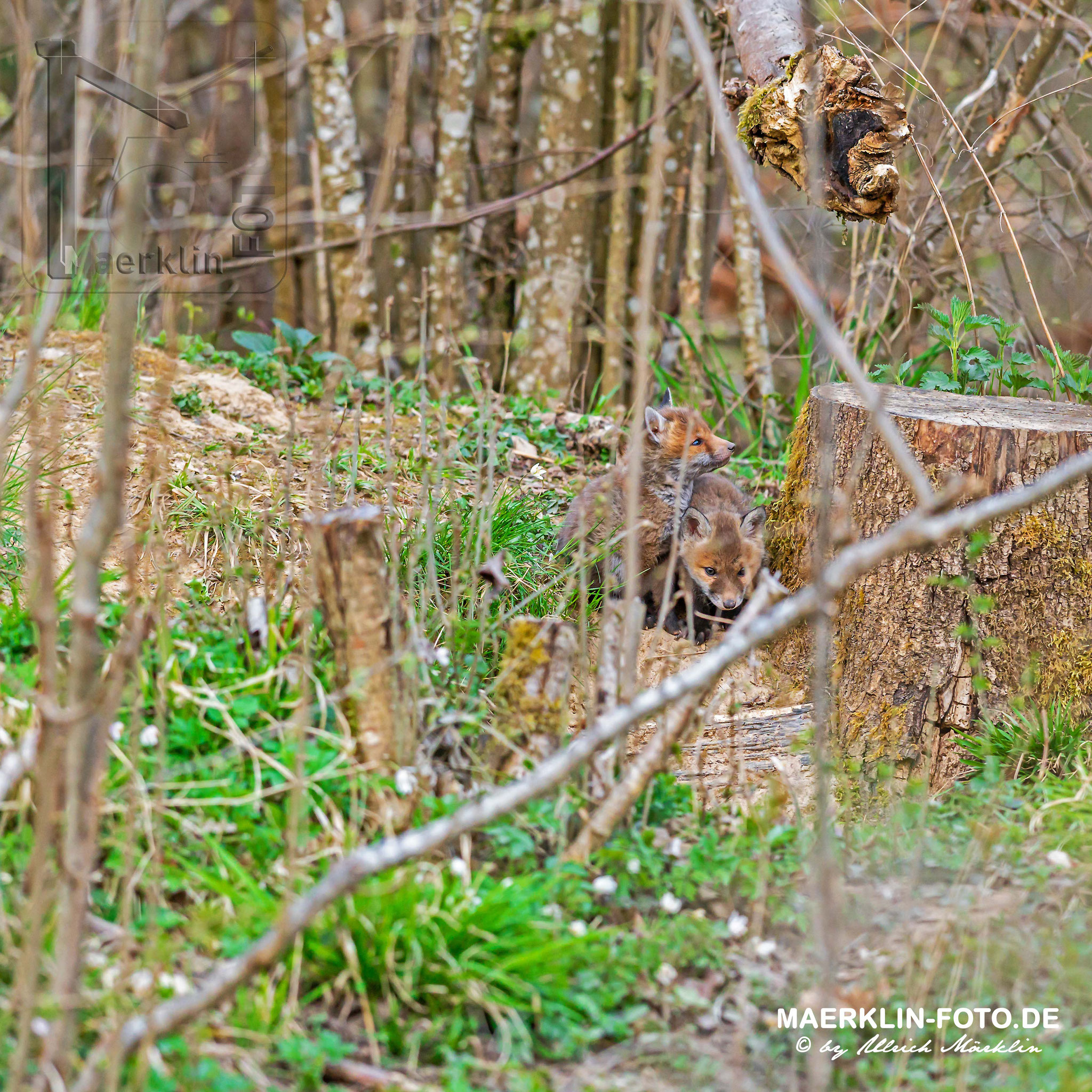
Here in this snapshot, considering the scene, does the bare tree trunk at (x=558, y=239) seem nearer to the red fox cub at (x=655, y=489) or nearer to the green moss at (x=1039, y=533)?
the red fox cub at (x=655, y=489)

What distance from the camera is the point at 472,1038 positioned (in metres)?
2.49

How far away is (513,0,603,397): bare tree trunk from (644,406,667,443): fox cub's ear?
7.72 ft

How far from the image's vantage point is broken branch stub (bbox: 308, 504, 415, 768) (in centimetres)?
304

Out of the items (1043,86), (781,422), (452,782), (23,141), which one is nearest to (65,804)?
(452,782)

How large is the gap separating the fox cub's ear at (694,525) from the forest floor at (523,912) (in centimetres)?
169

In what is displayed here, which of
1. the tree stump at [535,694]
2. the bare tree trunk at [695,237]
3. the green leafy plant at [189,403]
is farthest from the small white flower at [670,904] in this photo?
the bare tree trunk at [695,237]

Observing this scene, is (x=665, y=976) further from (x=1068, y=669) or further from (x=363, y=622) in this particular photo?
(x=1068, y=669)

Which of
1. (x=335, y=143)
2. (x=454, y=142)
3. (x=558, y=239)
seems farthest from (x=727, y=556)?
(x=335, y=143)

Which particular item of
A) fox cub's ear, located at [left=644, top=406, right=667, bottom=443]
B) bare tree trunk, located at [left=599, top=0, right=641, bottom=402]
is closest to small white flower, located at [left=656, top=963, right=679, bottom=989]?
fox cub's ear, located at [left=644, top=406, right=667, bottom=443]

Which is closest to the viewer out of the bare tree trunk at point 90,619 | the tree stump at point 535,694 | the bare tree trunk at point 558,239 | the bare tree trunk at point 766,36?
the bare tree trunk at point 90,619

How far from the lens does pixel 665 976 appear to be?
2703 mm

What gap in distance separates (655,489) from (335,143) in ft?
14.3

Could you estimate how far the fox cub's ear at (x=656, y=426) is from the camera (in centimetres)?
591

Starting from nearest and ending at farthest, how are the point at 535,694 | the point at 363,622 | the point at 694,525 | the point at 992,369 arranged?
the point at 363,622, the point at 535,694, the point at 992,369, the point at 694,525
